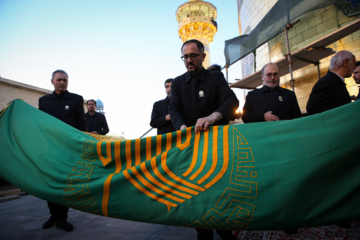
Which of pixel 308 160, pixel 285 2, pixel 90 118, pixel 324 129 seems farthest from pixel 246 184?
pixel 285 2

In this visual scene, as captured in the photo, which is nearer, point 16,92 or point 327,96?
point 327,96

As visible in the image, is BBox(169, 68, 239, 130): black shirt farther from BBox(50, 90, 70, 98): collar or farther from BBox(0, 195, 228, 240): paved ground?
BBox(50, 90, 70, 98): collar

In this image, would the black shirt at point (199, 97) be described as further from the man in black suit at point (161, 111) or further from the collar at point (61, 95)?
the collar at point (61, 95)

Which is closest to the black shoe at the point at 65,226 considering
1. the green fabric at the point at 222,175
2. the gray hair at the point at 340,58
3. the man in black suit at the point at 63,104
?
the green fabric at the point at 222,175

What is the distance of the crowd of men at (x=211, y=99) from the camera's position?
1819 millimetres

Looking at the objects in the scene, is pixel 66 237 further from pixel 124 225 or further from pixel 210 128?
pixel 210 128

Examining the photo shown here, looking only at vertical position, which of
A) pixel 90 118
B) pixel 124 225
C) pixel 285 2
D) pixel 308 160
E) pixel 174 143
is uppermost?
pixel 285 2

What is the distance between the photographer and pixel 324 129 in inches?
48.3

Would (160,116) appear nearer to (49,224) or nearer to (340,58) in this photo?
(49,224)

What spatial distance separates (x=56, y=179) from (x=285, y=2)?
5980 millimetres

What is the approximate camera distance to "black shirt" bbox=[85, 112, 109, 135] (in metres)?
4.95

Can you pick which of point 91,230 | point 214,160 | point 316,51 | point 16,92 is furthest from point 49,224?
point 16,92

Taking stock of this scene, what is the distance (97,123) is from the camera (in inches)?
196

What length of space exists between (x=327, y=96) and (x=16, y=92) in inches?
578
